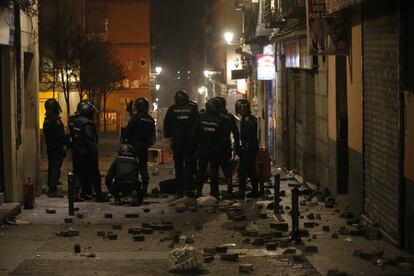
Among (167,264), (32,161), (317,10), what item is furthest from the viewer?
(32,161)

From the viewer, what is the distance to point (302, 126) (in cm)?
2027

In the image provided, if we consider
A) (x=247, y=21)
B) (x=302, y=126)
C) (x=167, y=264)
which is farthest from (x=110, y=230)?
(x=247, y=21)

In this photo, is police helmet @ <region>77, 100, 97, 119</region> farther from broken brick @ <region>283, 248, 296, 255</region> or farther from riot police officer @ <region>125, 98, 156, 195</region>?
broken brick @ <region>283, 248, 296, 255</region>

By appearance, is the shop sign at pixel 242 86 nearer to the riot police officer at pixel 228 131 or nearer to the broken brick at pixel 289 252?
the riot police officer at pixel 228 131

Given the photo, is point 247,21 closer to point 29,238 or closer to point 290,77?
point 290,77

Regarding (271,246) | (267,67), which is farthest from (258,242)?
(267,67)

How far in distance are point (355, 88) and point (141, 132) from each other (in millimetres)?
4580

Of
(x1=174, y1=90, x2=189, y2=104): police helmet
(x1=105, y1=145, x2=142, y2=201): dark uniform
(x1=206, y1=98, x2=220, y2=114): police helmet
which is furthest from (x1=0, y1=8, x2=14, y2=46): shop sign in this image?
(x1=206, y1=98, x2=220, y2=114): police helmet

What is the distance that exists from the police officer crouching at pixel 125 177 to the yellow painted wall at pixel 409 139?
20.7 feet

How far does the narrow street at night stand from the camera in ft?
33.9

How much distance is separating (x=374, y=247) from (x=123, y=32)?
50.8 metres

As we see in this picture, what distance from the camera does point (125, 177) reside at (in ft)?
50.6

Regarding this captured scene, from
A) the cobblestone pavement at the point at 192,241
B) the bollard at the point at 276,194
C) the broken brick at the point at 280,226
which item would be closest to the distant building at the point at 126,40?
the cobblestone pavement at the point at 192,241

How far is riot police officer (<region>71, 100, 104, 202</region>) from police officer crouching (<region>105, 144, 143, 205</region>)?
0.56 meters
